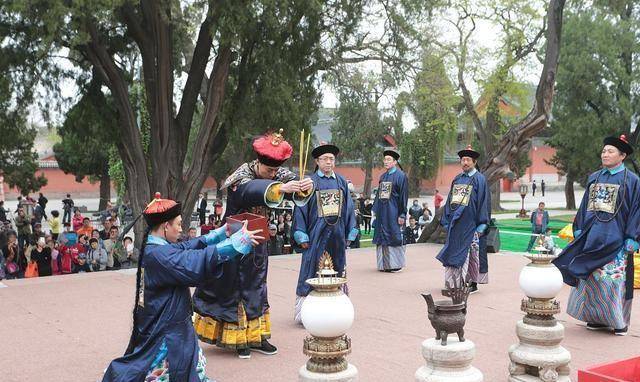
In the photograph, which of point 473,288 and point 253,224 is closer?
point 253,224

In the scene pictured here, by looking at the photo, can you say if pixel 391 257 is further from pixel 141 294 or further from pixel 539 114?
pixel 141 294

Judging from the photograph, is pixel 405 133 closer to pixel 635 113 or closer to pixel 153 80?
pixel 635 113

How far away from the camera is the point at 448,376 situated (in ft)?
11.9

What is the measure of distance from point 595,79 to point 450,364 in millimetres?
25215

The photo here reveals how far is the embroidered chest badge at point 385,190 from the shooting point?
10727 millimetres

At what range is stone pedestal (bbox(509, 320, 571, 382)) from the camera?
4352 millimetres

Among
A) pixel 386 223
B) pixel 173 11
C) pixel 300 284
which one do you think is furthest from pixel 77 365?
pixel 173 11

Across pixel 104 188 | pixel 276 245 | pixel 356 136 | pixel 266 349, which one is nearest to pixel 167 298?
pixel 266 349

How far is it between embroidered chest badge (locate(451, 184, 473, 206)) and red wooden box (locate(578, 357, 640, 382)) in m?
4.44

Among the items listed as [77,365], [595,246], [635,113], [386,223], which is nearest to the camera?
[77,365]

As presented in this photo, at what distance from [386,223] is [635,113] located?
1892 cm

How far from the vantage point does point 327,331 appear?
11.0 feet

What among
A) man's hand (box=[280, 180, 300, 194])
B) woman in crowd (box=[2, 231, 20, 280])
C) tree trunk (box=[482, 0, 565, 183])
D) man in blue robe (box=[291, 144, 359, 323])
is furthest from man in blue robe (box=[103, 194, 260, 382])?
tree trunk (box=[482, 0, 565, 183])

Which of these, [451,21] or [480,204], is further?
[451,21]
